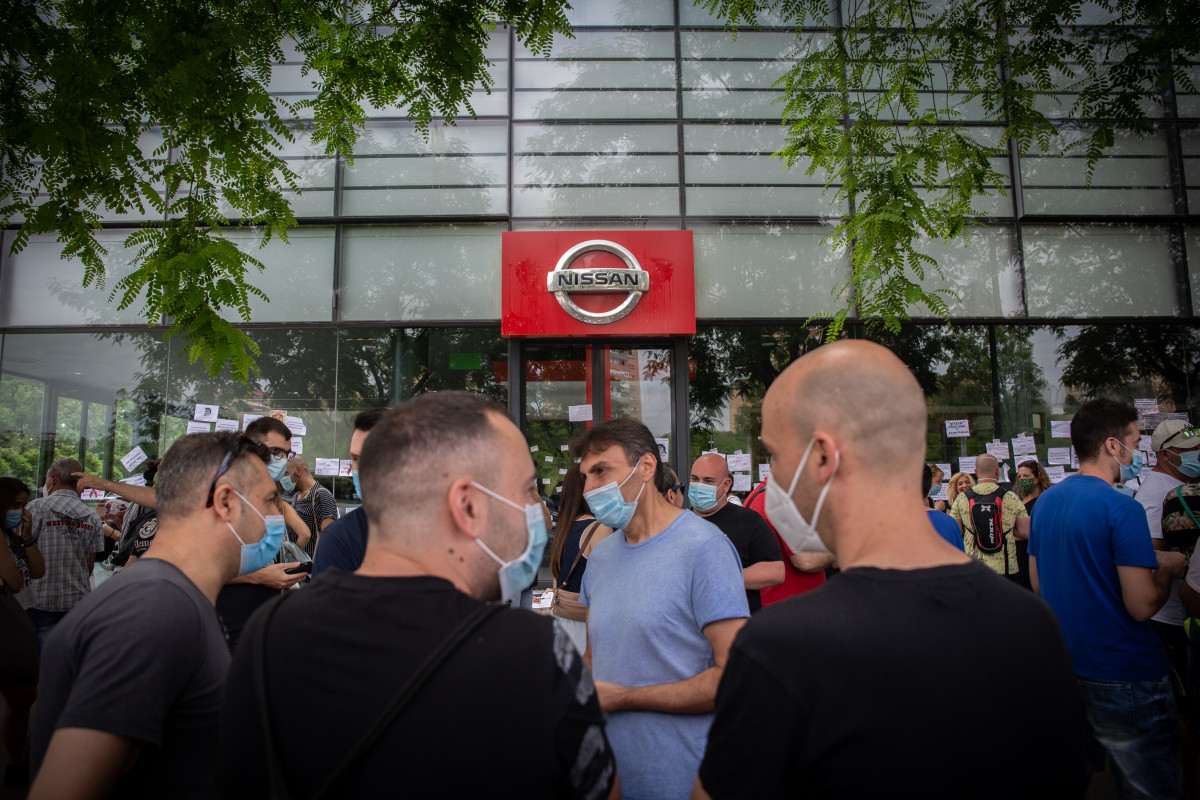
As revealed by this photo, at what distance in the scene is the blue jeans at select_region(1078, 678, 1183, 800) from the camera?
10.4 ft

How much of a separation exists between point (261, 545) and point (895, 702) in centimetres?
229

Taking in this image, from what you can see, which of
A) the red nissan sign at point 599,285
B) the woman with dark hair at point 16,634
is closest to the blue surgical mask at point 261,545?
the woman with dark hair at point 16,634

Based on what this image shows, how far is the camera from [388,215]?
876 centimetres

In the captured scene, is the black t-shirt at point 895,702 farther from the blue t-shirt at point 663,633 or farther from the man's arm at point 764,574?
the man's arm at point 764,574

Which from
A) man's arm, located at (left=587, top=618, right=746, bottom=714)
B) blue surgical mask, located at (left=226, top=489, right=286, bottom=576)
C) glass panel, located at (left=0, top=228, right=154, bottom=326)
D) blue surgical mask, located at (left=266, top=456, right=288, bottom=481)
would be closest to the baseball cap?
man's arm, located at (left=587, top=618, right=746, bottom=714)

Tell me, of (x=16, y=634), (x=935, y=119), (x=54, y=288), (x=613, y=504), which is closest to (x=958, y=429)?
(x=935, y=119)

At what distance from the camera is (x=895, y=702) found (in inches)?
49.7

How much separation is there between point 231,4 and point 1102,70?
389 inches

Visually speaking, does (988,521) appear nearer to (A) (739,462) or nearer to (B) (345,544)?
(A) (739,462)

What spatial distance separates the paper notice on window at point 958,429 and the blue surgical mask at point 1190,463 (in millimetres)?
4299

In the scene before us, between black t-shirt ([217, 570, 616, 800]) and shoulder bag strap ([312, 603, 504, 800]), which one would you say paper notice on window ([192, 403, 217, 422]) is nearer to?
black t-shirt ([217, 570, 616, 800])

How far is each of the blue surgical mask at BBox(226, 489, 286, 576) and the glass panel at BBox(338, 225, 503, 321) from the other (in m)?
6.03

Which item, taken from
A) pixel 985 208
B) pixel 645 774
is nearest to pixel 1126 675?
pixel 645 774

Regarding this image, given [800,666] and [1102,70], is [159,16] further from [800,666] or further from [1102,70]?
[1102,70]
